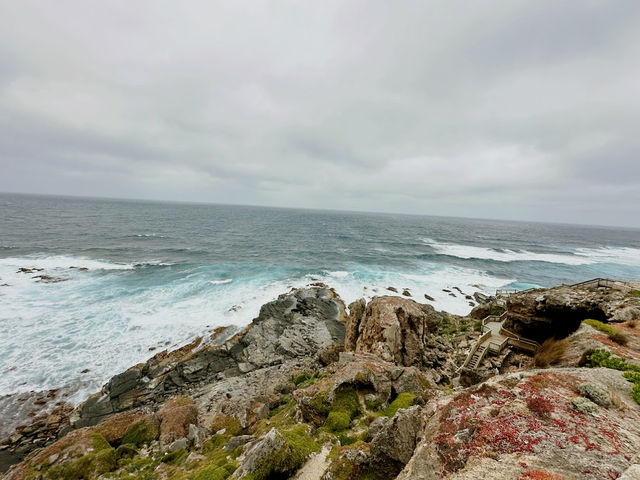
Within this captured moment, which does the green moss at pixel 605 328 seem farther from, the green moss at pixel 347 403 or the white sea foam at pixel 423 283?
the white sea foam at pixel 423 283

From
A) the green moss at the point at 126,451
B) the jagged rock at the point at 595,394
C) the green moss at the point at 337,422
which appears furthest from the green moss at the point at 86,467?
the jagged rock at the point at 595,394

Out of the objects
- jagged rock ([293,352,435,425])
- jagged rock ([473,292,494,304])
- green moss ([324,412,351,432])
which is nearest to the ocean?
jagged rock ([473,292,494,304])

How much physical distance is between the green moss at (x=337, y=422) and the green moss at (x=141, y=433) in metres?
10.9

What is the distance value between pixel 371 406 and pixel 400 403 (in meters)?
1.29

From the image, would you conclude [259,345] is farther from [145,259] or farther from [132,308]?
[145,259]

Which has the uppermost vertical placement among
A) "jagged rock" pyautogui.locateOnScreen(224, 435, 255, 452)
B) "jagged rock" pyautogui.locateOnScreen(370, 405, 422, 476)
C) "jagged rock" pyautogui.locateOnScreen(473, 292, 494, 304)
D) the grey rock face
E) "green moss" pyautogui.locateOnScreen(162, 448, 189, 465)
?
"jagged rock" pyautogui.locateOnScreen(370, 405, 422, 476)

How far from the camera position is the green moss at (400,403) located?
10.8 metres

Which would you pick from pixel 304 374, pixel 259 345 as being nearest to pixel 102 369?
pixel 259 345

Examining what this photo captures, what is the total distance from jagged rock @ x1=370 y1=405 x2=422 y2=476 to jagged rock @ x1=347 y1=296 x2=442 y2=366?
9821 mm

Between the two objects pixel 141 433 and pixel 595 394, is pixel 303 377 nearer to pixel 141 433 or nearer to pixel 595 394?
pixel 141 433

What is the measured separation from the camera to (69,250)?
5197 cm

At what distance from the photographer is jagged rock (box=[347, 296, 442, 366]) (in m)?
17.9

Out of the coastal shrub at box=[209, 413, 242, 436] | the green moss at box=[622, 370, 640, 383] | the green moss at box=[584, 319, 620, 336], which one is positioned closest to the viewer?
the green moss at box=[622, 370, 640, 383]

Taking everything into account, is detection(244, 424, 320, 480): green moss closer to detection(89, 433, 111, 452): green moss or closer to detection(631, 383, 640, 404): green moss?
detection(631, 383, 640, 404): green moss
